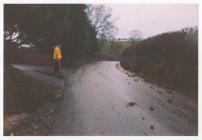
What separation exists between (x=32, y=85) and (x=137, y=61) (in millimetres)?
9249

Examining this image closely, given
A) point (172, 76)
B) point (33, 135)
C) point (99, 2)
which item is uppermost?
point (99, 2)

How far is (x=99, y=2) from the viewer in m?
7.80

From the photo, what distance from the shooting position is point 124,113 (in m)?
8.25

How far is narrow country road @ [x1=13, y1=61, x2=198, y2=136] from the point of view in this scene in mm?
6969

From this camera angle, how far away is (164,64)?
13828mm

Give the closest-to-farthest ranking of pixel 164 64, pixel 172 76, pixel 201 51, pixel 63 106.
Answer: pixel 201 51
pixel 63 106
pixel 172 76
pixel 164 64

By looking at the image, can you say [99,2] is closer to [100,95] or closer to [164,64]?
[100,95]

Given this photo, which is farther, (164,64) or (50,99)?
(164,64)

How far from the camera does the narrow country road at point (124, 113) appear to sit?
274 inches

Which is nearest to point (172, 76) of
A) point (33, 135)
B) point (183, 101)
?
point (183, 101)

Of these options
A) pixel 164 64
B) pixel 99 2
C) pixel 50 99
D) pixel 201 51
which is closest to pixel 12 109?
pixel 50 99

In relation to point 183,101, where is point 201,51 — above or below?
above

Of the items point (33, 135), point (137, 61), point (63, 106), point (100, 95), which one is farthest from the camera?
point (137, 61)

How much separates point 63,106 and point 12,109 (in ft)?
4.15
